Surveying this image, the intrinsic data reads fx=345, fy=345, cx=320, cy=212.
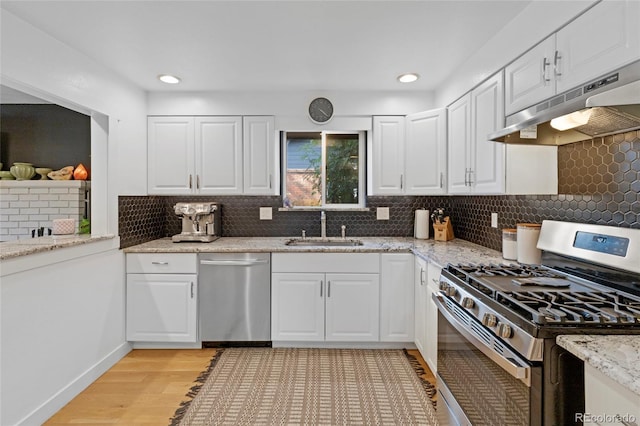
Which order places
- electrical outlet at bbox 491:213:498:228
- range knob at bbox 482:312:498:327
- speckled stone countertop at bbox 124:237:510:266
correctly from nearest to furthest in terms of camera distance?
range knob at bbox 482:312:498:327 < speckled stone countertop at bbox 124:237:510:266 < electrical outlet at bbox 491:213:498:228

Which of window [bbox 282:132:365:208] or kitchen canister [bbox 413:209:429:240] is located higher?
window [bbox 282:132:365:208]

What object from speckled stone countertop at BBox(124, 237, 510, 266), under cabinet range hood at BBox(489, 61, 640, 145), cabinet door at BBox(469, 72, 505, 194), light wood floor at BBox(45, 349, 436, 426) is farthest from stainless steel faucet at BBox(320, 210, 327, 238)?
under cabinet range hood at BBox(489, 61, 640, 145)

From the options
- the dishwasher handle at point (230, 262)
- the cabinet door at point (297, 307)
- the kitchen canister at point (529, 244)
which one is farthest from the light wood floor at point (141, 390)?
the kitchen canister at point (529, 244)

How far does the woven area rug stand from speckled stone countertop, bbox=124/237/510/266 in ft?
2.86

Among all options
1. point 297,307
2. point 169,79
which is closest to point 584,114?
point 297,307

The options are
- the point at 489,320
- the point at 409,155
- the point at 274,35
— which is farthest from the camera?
the point at 409,155

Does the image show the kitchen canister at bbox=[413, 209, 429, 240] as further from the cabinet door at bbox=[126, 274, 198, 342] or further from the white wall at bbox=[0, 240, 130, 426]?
the white wall at bbox=[0, 240, 130, 426]

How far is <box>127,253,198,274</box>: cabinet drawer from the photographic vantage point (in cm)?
293

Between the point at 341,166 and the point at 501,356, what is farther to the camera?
the point at 341,166

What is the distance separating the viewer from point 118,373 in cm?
261

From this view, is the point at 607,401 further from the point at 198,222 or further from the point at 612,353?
the point at 198,222

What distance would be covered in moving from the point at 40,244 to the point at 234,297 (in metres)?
1.39

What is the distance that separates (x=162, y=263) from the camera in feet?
9.62

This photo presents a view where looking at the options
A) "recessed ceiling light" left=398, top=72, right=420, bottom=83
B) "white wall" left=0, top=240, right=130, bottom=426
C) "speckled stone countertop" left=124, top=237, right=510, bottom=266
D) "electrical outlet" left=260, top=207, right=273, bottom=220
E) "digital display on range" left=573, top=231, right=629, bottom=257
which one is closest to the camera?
"digital display on range" left=573, top=231, right=629, bottom=257
